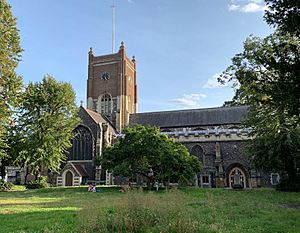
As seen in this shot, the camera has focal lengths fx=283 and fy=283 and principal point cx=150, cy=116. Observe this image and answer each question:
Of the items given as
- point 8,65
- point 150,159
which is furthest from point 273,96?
point 8,65

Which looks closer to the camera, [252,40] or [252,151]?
[252,40]

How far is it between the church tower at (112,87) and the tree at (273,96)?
24.5 metres

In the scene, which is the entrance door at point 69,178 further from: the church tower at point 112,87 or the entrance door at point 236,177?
the entrance door at point 236,177

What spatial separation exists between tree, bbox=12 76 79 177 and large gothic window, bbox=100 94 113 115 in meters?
12.5

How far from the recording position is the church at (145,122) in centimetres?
3353

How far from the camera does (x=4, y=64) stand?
862 inches

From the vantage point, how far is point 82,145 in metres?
37.5

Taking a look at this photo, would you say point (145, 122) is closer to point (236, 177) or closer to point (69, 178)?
point (69, 178)

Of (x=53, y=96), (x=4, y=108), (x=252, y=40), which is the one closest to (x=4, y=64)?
(x=4, y=108)

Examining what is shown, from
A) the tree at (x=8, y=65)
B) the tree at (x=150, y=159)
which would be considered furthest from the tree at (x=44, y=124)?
the tree at (x=150, y=159)

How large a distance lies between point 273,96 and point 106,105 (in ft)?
123

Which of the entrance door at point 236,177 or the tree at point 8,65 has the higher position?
the tree at point 8,65

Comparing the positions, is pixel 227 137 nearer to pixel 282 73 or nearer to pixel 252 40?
pixel 252 40

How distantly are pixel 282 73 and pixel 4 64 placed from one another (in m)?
20.0
